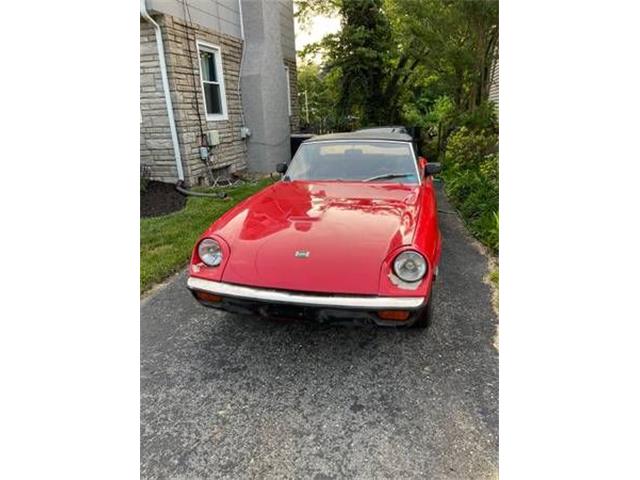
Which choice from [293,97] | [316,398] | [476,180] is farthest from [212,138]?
[316,398]

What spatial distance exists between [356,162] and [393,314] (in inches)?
79.7

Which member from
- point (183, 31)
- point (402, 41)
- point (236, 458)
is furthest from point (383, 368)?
point (402, 41)

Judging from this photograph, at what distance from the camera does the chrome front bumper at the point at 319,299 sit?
211 cm

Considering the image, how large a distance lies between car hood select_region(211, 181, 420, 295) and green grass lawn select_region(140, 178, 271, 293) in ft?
4.77

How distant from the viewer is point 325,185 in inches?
138

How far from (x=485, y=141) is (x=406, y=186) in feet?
16.4

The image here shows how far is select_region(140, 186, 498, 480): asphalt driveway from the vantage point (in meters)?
1.83

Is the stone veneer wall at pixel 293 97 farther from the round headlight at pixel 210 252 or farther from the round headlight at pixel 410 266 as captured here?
the round headlight at pixel 410 266

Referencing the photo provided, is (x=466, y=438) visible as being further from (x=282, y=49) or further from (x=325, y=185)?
(x=282, y=49)

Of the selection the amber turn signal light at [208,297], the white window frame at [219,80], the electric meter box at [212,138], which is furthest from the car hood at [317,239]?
the white window frame at [219,80]

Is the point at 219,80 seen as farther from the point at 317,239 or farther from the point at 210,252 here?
the point at 317,239

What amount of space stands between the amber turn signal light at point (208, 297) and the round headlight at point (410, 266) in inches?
44.4

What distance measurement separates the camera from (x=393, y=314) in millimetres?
2152
